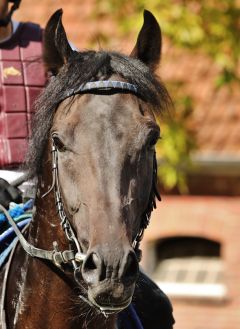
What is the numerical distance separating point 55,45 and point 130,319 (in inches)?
50.6

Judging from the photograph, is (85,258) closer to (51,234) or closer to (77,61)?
(51,234)

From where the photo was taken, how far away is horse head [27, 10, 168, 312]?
409 cm

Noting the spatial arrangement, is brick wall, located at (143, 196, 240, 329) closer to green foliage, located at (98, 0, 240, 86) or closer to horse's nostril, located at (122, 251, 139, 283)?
green foliage, located at (98, 0, 240, 86)

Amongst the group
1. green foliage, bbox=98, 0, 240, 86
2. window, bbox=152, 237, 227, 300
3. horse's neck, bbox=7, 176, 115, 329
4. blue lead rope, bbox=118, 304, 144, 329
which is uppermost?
horse's neck, bbox=7, 176, 115, 329

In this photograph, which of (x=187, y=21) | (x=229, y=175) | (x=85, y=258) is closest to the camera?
(x=85, y=258)

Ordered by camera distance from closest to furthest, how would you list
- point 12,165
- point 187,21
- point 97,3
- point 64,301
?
point 64,301 → point 12,165 → point 187,21 → point 97,3

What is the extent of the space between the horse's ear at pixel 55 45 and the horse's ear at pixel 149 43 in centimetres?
34

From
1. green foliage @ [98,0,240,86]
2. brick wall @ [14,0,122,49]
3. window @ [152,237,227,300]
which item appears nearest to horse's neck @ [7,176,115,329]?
green foliage @ [98,0,240,86]

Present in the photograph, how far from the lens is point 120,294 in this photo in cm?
408

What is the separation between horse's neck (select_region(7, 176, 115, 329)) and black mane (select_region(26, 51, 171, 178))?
187 mm

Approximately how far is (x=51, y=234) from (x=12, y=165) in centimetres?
111

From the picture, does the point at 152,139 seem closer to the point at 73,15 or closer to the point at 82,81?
the point at 82,81

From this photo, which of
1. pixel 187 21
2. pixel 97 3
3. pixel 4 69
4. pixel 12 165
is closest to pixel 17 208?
pixel 12 165

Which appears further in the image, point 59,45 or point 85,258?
point 59,45
